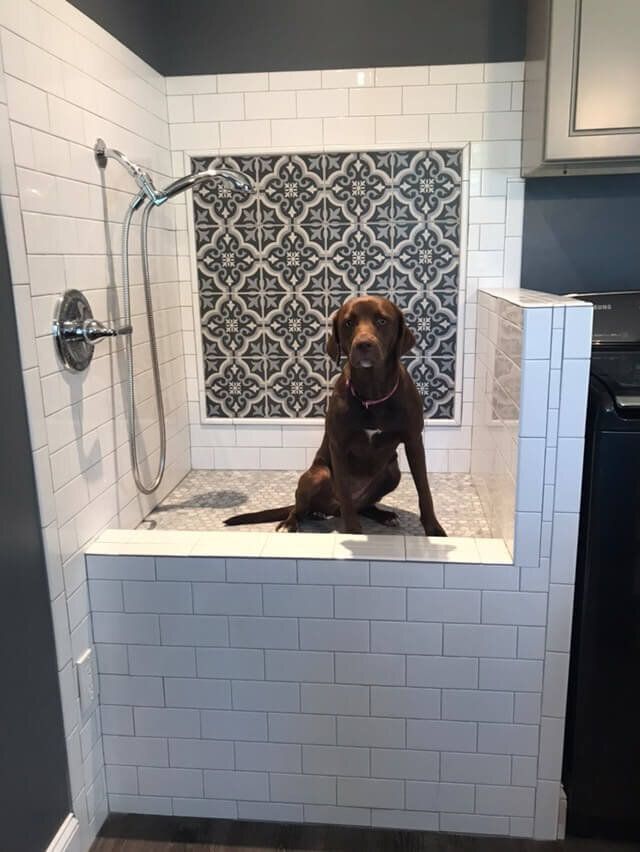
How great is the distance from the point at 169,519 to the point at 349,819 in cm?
93

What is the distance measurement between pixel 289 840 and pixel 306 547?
713mm

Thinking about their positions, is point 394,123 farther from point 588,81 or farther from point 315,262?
point 588,81

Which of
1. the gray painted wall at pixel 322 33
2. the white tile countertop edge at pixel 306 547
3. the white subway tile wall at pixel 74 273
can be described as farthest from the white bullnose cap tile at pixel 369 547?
the gray painted wall at pixel 322 33

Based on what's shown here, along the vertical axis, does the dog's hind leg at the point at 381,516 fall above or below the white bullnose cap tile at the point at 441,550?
below

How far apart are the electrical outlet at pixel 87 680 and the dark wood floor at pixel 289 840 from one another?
34 cm

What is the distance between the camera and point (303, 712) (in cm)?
164

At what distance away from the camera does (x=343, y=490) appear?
1.80m

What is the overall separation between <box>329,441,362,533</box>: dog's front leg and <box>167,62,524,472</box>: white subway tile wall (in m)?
0.74

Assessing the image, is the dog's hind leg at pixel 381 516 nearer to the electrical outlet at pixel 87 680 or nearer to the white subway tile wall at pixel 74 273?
the white subway tile wall at pixel 74 273

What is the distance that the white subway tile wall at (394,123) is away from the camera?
2172 millimetres

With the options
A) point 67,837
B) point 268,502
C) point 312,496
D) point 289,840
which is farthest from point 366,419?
point 67,837

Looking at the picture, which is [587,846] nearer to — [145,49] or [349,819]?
[349,819]

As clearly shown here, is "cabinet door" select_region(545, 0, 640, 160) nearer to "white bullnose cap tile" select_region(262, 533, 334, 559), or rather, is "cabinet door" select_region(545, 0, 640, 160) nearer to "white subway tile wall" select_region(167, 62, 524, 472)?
"white subway tile wall" select_region(167, 62, 524, 472)

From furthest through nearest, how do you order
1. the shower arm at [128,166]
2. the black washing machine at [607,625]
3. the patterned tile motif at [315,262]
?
the patterned tile motif at [315,262]
the shower arm at [128,166]
the black washing machine at [607,625]
